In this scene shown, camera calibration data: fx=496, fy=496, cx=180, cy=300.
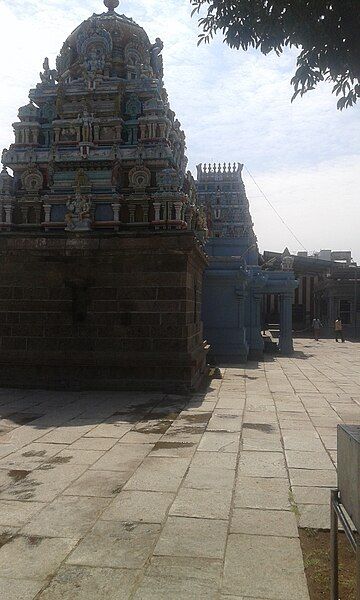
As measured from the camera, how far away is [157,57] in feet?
49.4

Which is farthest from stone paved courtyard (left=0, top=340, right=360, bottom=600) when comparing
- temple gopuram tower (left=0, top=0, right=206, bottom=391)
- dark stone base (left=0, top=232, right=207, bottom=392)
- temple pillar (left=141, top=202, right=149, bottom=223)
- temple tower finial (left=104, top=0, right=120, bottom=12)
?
temple tower finial (left=104, top=0, right=120, bottom=12)

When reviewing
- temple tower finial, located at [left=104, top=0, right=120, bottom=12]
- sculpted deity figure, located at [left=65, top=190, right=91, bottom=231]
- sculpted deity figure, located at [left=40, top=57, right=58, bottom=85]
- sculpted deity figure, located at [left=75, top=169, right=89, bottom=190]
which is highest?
temple tower finial, located at [left=104, top=0, right=120, bottom=12]

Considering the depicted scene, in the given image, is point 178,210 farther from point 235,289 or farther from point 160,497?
point 160,497

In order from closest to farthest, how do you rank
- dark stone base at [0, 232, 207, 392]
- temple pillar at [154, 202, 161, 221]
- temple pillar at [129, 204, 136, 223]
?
1. dark stone base at [0, 232, 207, 392]
2. temple pillar at [154, 202, 161, 221]
3. temple pillar at [129, 204, 136, 223]

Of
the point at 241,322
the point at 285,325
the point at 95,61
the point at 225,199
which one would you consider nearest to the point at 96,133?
the point at 95,61

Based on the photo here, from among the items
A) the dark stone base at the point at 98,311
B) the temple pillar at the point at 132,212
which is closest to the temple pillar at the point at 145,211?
the temple pillar at the point at 132,212

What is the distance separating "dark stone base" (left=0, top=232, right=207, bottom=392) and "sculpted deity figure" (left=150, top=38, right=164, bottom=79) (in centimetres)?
634

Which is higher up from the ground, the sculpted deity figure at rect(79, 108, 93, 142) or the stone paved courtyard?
the sculpted deity figure at rect(79, 108, 93, 142)

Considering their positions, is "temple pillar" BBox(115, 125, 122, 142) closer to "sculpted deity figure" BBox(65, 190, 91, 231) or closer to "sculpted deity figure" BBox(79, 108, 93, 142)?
"sculpted deity figure" BBox(79, 108, 93, 142)

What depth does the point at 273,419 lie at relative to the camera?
880cm

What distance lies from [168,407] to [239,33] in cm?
695

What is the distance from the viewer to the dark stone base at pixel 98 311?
11594 mm

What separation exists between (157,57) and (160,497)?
45.1ft

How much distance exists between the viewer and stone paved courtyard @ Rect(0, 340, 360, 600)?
3480 millimetres
